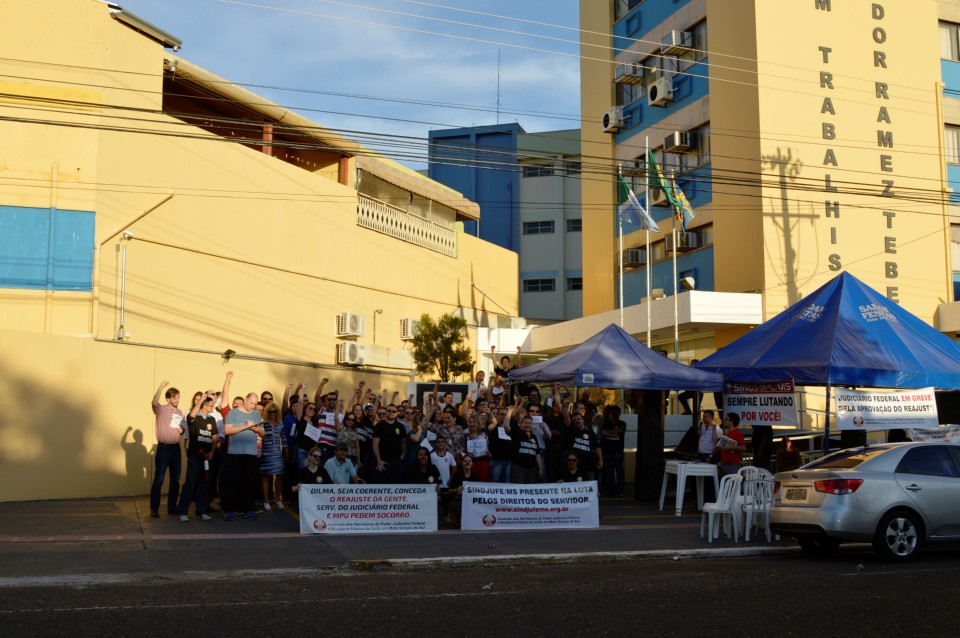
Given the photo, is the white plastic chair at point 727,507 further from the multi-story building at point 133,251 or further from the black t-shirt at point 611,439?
the multi-story building at point 133,251

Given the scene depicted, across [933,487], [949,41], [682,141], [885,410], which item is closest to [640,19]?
[682,141]

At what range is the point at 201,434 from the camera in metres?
14.8

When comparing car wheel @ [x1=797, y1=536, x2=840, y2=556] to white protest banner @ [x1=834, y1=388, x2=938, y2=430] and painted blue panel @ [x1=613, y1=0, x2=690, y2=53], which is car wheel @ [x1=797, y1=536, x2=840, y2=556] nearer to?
white protest banner @ [x1=834, y1=388, x2=938, y2=430]

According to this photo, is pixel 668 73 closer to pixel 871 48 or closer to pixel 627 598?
pixel 871 48

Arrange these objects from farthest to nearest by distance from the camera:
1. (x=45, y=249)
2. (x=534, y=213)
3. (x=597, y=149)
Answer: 1. (x=534, y=213)
2. (x=597, y=149)
3. (x=45, y=249)

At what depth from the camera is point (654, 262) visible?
35406 mm

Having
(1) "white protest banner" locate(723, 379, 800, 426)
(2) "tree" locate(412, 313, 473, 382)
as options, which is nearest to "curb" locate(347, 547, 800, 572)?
(1) "white protest banner" locate(723, 379, 800, 426)

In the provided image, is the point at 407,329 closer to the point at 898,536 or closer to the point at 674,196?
the point at 674,196

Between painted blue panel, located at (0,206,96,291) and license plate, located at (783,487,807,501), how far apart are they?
13.3 metres

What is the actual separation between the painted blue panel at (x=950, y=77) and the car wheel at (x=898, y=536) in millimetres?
25949

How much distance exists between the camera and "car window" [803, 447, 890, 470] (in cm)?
1234

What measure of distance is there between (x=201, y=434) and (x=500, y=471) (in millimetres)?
4696

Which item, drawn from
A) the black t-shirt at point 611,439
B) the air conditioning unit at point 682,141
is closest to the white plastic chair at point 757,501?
the black t-shirt at point 611,439

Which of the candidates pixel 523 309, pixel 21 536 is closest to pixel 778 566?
pixel 21 536
